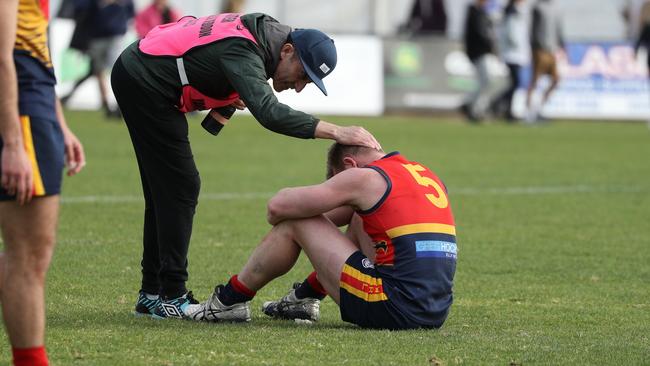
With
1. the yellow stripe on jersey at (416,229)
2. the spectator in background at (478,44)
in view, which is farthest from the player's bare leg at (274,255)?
the spectator in background at (478,44)

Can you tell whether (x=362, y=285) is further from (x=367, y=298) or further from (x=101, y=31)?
(x=101, y=31)

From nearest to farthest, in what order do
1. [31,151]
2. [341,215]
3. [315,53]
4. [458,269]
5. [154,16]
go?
[31,151] → [315,53] → [341,215] → [458,269] → [154,16]

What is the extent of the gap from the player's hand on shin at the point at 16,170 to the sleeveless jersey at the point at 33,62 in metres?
0.20

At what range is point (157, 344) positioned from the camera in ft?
20.2

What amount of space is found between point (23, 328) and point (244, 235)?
5704 millimetres

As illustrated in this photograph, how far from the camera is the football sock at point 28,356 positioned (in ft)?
16.2

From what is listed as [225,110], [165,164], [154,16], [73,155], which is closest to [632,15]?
[154,16]

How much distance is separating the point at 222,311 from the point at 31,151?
7.72 feet

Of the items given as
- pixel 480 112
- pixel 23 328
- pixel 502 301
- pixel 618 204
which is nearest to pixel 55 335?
pixel 23 328

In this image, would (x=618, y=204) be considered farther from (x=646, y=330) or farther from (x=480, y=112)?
(x=480, y=112)

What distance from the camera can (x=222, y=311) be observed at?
692 centimetres

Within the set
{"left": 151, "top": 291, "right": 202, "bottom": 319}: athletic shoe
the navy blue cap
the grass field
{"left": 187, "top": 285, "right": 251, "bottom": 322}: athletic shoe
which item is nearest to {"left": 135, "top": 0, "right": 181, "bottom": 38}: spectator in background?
the grass field

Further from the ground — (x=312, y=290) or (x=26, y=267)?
(x=26, y=267)

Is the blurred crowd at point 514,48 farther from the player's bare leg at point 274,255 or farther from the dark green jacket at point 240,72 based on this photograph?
the player's bare leg at point 274,255
